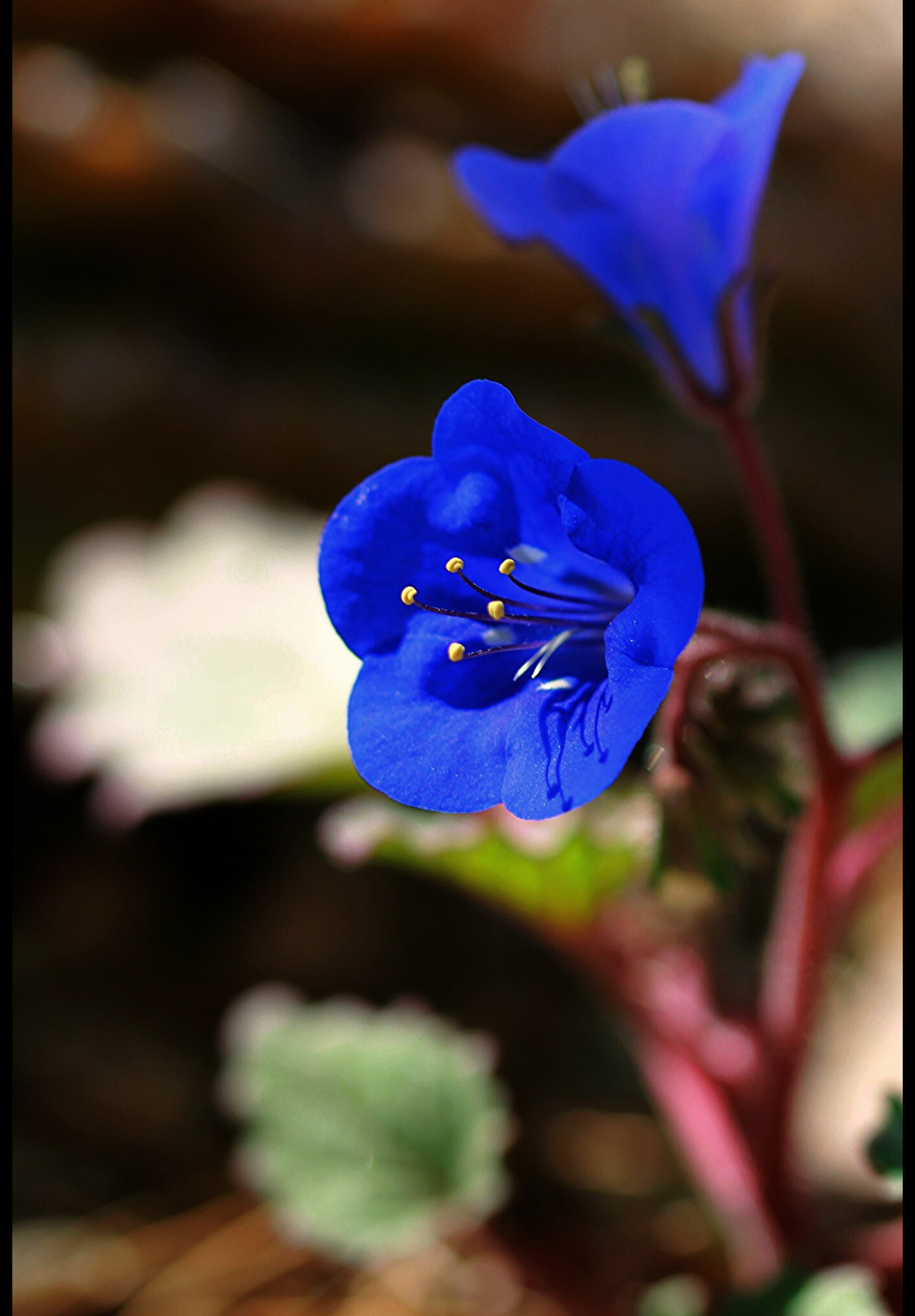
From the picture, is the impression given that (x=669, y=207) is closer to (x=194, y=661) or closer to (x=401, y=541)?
(x=401, y=541)

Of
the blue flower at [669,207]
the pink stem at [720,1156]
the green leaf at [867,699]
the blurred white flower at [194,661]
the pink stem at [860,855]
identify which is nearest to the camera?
the blue flower at [669,207]

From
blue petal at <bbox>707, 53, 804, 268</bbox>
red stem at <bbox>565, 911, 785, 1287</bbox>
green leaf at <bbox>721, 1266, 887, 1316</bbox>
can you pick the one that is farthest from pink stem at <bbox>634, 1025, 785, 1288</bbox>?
blue petal at <bbox>707, 53, 804, 268</bbox>

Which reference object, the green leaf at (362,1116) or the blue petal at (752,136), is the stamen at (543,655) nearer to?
the blue petal at (752,136)

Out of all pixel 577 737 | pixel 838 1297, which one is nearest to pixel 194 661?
pixel 577 737

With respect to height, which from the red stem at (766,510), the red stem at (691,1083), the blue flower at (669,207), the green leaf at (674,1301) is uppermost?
the blue flower at (669,207)

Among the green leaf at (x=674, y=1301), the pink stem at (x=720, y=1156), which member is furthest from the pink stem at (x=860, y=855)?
the green leaf at (x=674, y=1301)

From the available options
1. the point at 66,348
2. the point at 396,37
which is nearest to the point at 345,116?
the point at 396,37

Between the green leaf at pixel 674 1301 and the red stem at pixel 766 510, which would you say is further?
the green leaf at pixel 674 1301

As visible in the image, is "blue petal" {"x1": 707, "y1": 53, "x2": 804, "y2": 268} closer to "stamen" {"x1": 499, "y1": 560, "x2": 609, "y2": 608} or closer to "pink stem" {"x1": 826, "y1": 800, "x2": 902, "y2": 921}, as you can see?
"stamen" {"x1": 499, "y1": 560, "x2": 609, "y2": 608}
